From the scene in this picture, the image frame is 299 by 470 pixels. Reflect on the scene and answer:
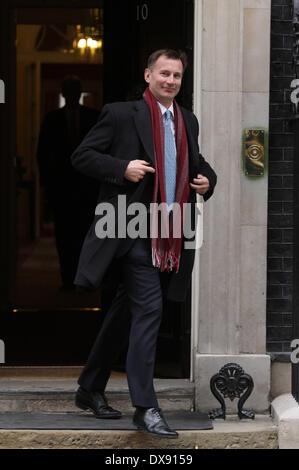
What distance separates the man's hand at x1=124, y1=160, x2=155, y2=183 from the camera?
5.61m

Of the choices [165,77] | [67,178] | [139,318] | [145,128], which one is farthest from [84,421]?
[67,178]

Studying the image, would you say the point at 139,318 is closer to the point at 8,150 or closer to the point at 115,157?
the point at 115,157

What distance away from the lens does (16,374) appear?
23.1ft

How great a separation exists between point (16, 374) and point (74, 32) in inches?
471

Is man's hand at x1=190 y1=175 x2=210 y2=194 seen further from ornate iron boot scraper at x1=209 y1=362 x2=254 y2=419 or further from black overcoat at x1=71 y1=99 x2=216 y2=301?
ornate iron boot scraper at x1=209 y1=362 x2=254 y2=419

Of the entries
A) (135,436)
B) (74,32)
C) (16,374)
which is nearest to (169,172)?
(135,436)

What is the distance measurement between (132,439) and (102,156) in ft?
4.93

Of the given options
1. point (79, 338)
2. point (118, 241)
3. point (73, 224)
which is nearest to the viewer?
point (118, 241)

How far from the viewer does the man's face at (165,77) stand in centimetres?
575

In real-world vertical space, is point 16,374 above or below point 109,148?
below

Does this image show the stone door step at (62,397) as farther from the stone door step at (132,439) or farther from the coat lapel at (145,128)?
the coat lapel at (145,128)

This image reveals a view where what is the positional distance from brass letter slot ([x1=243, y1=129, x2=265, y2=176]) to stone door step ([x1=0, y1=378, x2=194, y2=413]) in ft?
4.33

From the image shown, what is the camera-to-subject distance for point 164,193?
5785 mm

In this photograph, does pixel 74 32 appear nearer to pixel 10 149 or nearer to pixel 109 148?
pixel 10 149
